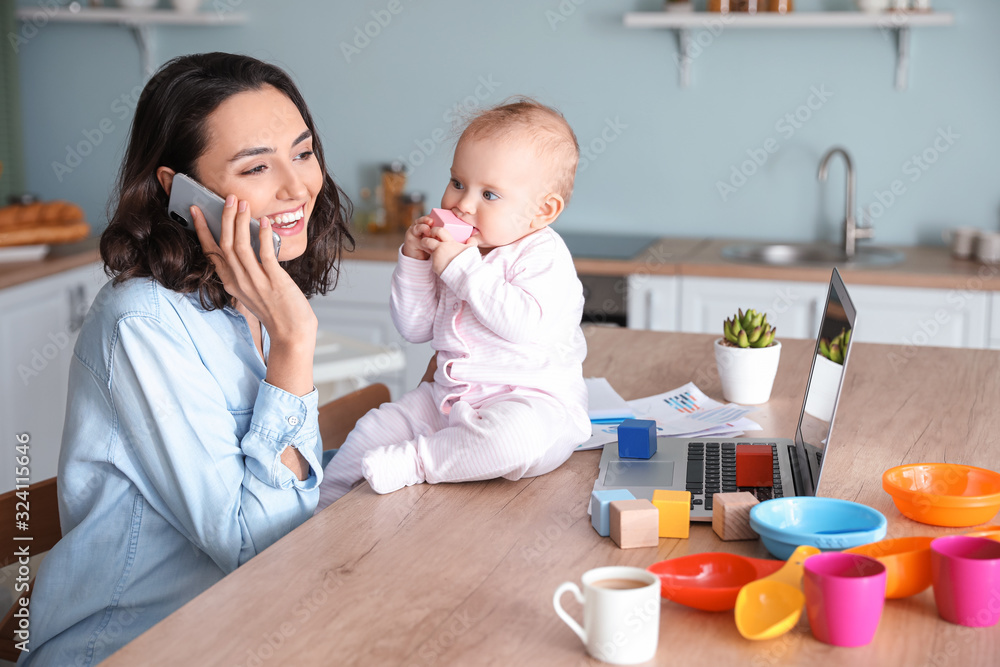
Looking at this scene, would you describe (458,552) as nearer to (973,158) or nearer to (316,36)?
(973,158)

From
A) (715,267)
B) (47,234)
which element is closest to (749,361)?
(715,267)

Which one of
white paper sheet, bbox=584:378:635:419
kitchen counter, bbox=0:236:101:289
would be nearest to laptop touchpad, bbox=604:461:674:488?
white paper sheet, bbox=584:378:635:419

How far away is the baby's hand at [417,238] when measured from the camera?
1.47 metres

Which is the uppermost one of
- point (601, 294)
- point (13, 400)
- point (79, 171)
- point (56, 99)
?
point (56, 99)

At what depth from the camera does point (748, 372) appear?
1672 mm

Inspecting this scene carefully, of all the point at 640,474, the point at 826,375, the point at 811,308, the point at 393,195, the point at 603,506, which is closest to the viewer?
the point at 603,506

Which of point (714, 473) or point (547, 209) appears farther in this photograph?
point (547, 209)

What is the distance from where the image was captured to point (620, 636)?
863 mm

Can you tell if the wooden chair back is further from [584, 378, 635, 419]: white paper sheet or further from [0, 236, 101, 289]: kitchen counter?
[0, 236, 101, 289]: kitchen counter

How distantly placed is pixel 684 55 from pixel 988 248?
1222 mm

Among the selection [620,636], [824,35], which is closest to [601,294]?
[824,35]

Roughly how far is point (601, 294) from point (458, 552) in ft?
6.99

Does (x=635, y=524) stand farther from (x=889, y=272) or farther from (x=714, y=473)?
Answer: (x=889, y=272)

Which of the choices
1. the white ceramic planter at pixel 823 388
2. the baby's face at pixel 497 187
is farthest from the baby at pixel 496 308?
the white ceramic planter at pixel 823 388
